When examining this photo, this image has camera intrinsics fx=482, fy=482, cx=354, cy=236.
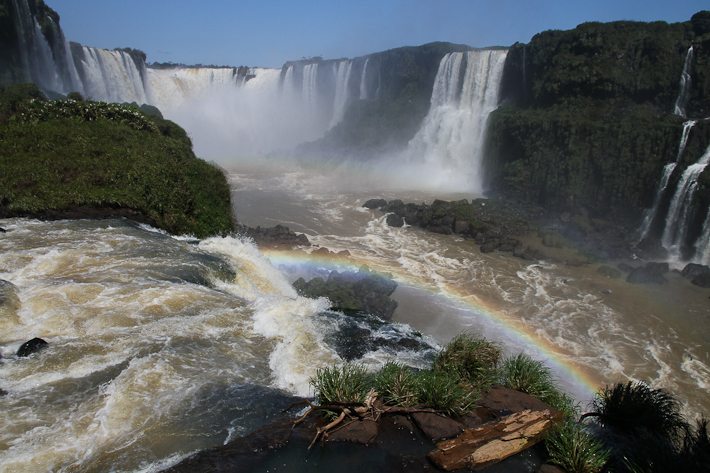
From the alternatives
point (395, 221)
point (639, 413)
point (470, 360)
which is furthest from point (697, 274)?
point (470, 360)

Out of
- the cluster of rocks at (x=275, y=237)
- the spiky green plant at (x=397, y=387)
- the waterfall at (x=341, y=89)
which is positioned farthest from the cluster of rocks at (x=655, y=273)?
the waterfall at (x=341, y=89)

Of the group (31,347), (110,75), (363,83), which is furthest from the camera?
(363,83)

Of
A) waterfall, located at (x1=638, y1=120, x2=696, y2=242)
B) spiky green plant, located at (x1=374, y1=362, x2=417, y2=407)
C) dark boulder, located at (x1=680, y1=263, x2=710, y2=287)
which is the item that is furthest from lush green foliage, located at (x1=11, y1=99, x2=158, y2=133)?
waterfall, located at (x1=638, y1=120, x2=696, y2=242)

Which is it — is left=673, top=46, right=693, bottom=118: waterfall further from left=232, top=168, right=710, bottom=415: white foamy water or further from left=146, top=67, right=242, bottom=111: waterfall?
left=146, top=67, right=242, bottom=111: waterfall

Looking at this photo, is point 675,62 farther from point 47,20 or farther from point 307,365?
point 47,20

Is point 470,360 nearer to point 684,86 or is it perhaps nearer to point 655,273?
point 655,273

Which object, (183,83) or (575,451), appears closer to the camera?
(575,451)
